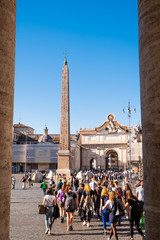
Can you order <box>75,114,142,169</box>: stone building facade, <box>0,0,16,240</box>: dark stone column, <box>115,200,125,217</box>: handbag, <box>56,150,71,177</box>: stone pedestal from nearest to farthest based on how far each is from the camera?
Answer: <box>0,0,16,240</box>: dark stone column
<box>115,200,125,217</box>: handbag
<box>56,150,71,177</box>: stone pedestal
<box>75,114,142,169</box>: stone building facade

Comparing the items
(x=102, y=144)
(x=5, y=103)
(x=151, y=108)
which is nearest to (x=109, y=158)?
(x=102, y=144)

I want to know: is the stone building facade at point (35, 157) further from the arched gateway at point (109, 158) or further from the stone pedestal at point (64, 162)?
the stone pedestal at point (64, 162)

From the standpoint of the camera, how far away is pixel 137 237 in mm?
6793

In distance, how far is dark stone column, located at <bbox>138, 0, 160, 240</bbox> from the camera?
9.03 ft

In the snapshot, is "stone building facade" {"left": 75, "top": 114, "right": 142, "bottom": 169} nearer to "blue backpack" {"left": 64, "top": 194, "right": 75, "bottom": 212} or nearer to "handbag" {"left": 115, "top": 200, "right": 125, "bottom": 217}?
"blue backpack" {"left": 64, "top": 194, "right": 75, "bottom": 212}

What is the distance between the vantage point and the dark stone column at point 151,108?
Answer: 2.75 metres

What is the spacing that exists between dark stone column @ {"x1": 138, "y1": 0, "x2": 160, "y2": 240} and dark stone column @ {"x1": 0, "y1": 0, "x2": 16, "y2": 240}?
1456 mm

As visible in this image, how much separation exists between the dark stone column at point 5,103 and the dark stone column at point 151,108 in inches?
57.3

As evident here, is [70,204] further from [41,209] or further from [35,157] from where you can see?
[35,157]

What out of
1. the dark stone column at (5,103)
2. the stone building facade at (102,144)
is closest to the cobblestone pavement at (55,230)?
the dark stone column at (5,103)

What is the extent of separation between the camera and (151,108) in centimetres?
284

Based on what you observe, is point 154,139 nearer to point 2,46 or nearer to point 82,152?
point 2,46

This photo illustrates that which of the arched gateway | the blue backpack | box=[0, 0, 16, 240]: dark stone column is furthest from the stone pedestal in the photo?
box=[0, 0, 16, 240]: dark stone column

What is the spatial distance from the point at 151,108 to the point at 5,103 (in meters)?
1.52
